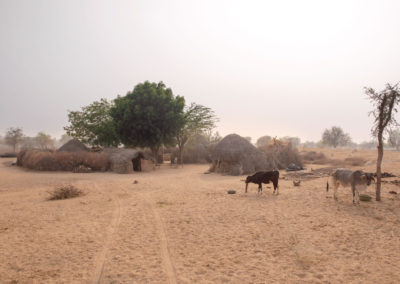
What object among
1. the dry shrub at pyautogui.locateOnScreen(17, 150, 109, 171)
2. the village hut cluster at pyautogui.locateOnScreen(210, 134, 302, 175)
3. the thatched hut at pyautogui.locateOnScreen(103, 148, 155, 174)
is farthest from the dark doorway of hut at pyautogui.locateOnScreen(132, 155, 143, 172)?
the village hut cluster at pyautogui.locateOnScreen(210, 134, 302, 175)

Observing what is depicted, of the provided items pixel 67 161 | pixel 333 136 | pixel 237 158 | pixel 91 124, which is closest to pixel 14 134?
pixel 91 124

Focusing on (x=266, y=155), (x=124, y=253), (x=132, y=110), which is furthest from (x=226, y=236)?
(x=132, y=110)

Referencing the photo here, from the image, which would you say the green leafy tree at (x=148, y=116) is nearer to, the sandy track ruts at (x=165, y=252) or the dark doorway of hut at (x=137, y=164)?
the dark doorway of hut at (x=137, y=164)

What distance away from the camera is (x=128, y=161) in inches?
741

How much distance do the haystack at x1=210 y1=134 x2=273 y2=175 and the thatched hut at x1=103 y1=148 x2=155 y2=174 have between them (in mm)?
5348

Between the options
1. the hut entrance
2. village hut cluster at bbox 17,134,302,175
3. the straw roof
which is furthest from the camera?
the hut entrance

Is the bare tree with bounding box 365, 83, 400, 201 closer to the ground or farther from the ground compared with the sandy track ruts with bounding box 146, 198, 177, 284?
farther from the ground

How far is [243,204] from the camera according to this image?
8445 mm

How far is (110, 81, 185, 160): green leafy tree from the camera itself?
22.6m

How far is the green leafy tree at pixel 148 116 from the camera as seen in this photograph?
2261cm

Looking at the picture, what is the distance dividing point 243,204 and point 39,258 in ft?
18.8

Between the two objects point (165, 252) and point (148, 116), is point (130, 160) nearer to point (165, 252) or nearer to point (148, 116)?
point (148, 116)

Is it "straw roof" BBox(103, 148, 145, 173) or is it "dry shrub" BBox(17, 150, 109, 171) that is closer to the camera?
"dry shrub" BBox(17, 150, 109, 171)

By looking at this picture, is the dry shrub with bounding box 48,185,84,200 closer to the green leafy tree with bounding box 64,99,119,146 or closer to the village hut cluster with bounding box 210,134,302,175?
the village hut cluster with bounding box 210,134,302,175
